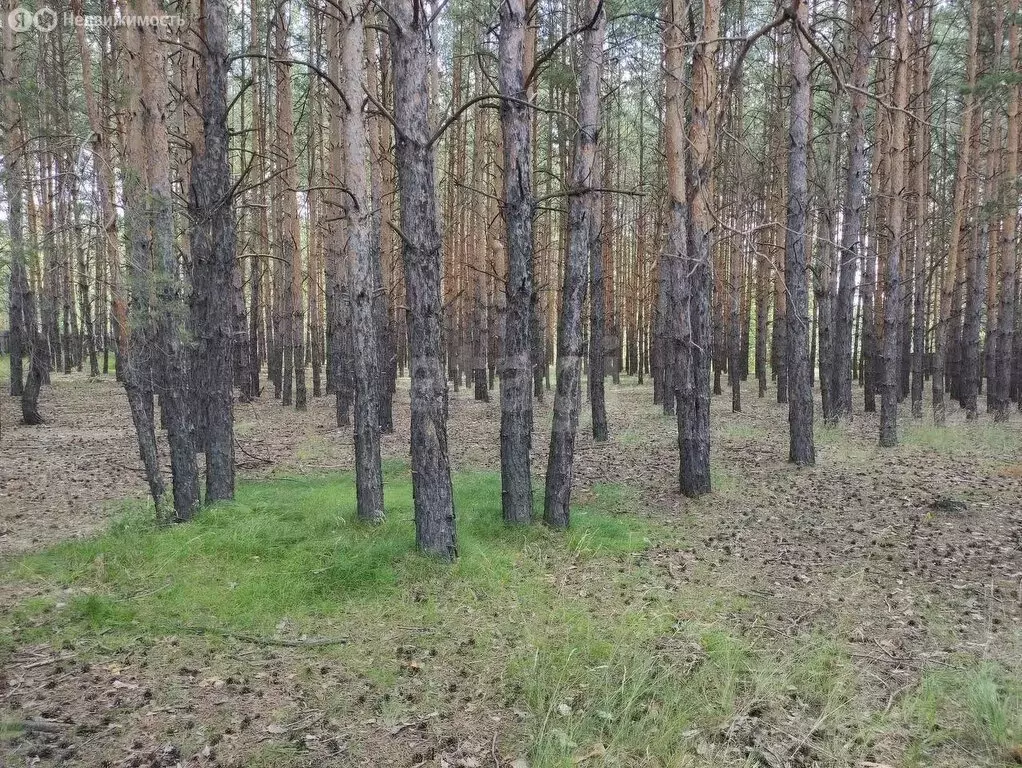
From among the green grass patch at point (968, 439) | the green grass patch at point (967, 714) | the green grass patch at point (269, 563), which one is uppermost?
the green grass patch at point (968, 439)

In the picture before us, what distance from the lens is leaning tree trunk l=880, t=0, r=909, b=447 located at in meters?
10.7

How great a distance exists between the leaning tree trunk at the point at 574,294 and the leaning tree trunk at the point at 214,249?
3.47m

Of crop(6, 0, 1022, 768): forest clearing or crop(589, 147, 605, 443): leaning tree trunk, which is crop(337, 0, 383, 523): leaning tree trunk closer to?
crop(6, 0, 1022, 768): forest clearing

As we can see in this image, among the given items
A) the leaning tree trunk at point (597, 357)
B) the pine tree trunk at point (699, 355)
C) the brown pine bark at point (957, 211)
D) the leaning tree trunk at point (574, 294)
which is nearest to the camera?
the leaning tree trunk at point (574, 294)

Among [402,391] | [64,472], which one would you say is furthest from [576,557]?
[402,391]

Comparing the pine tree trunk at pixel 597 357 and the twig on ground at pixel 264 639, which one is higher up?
the pine tree trunk at pixel 597 357

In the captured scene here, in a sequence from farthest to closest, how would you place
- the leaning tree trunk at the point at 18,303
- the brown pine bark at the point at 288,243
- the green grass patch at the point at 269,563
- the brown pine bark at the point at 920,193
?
the brown pine bark at the point at 920,193 < the brown pine bark at the point at 288,243 < the leaning tree trunk at the point at 18,303 < the green grass patch at the point at 269,563

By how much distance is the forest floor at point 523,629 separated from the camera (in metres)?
3.49

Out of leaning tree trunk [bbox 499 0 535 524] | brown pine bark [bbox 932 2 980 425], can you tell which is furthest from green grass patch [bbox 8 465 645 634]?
brown pine bark [bbox 932 2 980 425]

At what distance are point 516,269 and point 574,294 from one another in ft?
2.28

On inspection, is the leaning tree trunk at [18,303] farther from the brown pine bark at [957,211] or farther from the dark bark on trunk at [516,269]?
the brown pine bark at [957,211]

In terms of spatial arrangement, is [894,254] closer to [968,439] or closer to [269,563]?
[968,439]

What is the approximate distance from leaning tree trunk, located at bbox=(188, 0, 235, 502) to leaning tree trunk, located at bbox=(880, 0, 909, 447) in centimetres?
1021

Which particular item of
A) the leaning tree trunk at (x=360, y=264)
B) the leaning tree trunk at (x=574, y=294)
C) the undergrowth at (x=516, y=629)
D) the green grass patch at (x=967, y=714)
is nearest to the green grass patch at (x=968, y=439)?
the undergrowth at (x=516, y=629)
